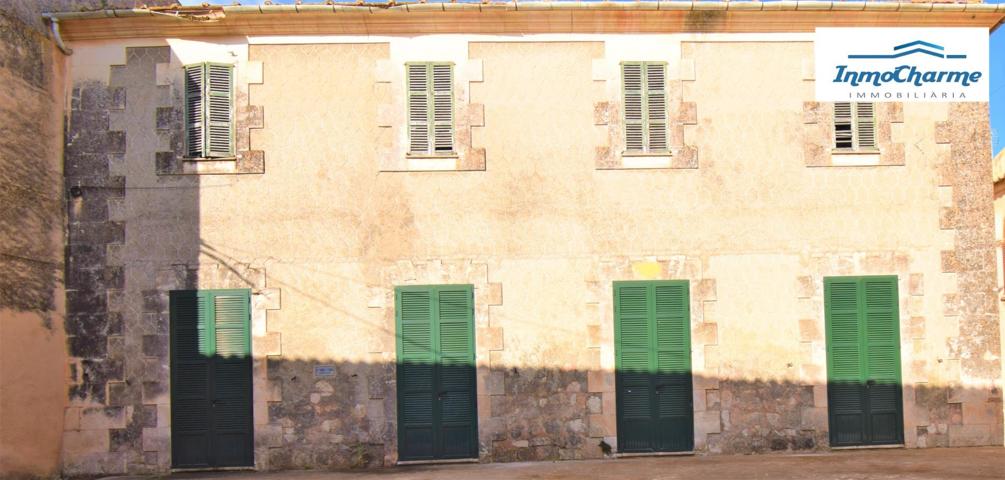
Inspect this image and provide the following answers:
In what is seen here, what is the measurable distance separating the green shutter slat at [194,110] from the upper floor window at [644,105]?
4643mm

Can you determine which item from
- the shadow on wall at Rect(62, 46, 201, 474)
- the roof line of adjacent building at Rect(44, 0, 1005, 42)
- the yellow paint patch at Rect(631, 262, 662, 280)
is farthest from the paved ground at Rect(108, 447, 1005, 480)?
the roof line of adjacent building at Rect(44, 0, 1005, 42)

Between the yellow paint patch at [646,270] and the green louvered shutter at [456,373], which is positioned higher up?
the yellow paint patch at [646,270]

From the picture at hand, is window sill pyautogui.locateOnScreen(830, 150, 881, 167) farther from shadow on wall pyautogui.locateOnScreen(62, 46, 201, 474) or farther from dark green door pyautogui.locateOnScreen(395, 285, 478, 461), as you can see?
shadow on wall pyautogui.locateOnScreen(62, 46, 201, 474)

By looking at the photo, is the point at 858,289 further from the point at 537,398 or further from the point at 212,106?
the point at 212,106

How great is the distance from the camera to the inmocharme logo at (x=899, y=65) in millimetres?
11062

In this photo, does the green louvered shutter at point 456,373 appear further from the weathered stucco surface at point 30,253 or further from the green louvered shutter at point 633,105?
the weathered stucco surface at point 30,253

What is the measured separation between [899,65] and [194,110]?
310 inches

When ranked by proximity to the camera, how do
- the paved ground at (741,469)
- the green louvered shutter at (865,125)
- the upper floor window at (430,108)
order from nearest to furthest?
the paved ground at (741,469), the upper floor window at (430,108), the green louvered shutter at (865,125)

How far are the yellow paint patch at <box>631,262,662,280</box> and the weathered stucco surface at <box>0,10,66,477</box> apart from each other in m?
6.20

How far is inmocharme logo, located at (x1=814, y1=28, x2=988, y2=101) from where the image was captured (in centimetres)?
1106

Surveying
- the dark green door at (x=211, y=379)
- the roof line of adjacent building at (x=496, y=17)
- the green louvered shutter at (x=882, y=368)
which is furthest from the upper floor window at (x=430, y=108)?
the green louvered shutter at (x=882, y=368)

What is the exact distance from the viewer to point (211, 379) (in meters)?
10.6

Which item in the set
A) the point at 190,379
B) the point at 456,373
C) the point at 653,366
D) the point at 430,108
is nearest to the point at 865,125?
the point at 653,366

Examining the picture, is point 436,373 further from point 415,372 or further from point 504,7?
point 504,7
